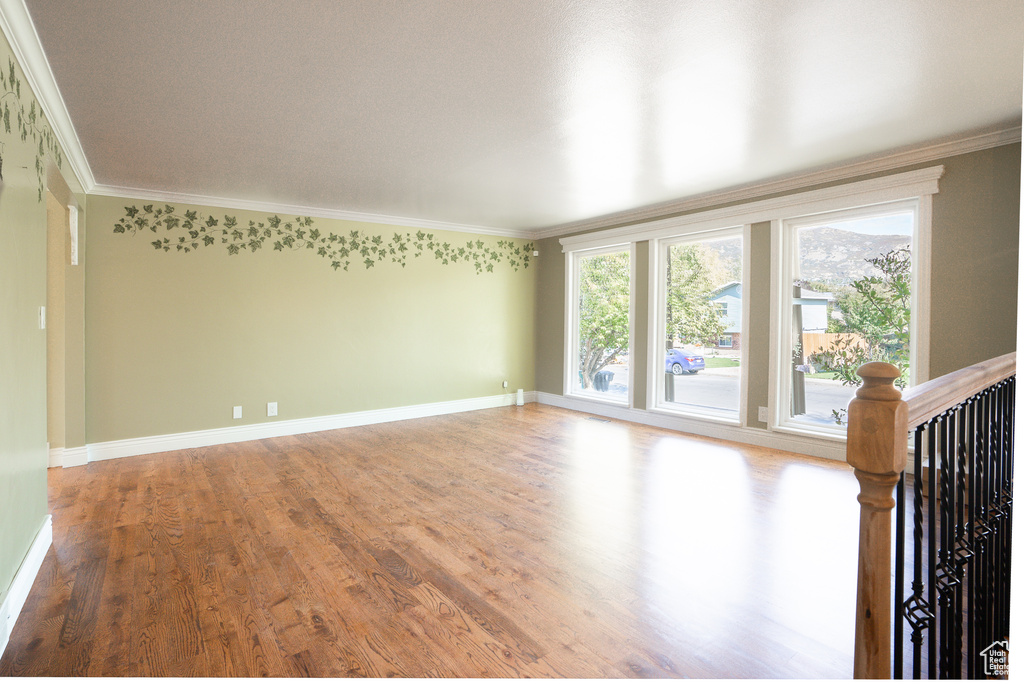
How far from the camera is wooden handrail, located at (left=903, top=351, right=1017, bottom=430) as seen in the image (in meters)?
1.12

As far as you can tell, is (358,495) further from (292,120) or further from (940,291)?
(940,291)

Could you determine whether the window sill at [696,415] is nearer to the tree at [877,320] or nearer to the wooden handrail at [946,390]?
the tree at [877,320]

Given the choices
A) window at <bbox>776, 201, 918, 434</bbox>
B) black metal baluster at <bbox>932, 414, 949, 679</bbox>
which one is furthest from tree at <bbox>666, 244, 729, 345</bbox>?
black metal baluster at <bbox>932, 414, 949, 679</bbox>

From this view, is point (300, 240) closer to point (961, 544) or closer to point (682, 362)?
point (682, 362)

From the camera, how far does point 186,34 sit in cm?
225

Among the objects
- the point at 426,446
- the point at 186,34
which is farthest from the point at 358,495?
the point at 186,34

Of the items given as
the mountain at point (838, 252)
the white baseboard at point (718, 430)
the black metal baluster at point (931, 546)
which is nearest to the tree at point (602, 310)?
the white baseboard at point (718, 430)

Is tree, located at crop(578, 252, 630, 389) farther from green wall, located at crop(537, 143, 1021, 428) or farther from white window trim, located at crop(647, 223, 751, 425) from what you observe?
green wall, located at crop(537, 143, 1021, 428)

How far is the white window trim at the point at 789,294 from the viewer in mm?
3891

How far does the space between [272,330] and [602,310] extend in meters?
3.81

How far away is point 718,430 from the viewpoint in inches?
208

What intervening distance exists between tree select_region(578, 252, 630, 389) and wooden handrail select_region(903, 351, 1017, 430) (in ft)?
14.7

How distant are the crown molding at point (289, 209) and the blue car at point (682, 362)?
2706mm

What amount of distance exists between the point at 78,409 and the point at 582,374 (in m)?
5.21
